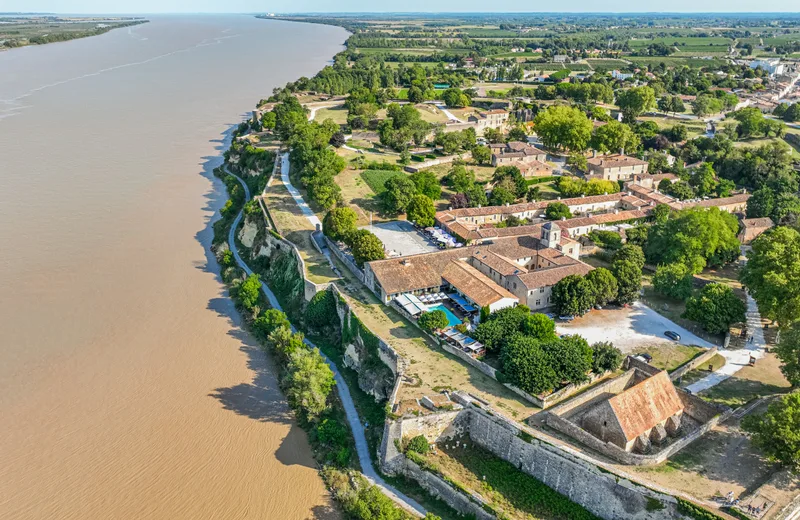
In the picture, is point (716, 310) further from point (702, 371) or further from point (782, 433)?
point (782, 433)

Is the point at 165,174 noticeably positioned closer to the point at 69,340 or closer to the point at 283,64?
the point at 69,340

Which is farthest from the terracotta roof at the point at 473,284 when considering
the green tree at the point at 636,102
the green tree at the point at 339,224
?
the green tree at the point at 636,102

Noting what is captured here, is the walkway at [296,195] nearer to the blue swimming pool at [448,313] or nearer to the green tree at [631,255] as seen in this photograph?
the blue swimming pool at [448,313]

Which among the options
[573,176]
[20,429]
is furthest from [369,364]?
[573,176]

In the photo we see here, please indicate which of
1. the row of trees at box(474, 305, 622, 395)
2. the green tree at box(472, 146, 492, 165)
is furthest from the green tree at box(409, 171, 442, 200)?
the row of trees at box(474, 305, 622, 395)

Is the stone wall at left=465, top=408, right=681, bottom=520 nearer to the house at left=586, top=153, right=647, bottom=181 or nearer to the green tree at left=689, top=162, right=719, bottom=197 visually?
the house at left=586, top=153, right=647, bottom=181

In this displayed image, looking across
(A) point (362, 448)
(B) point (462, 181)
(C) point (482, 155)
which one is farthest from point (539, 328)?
(C) point (482, 155)
